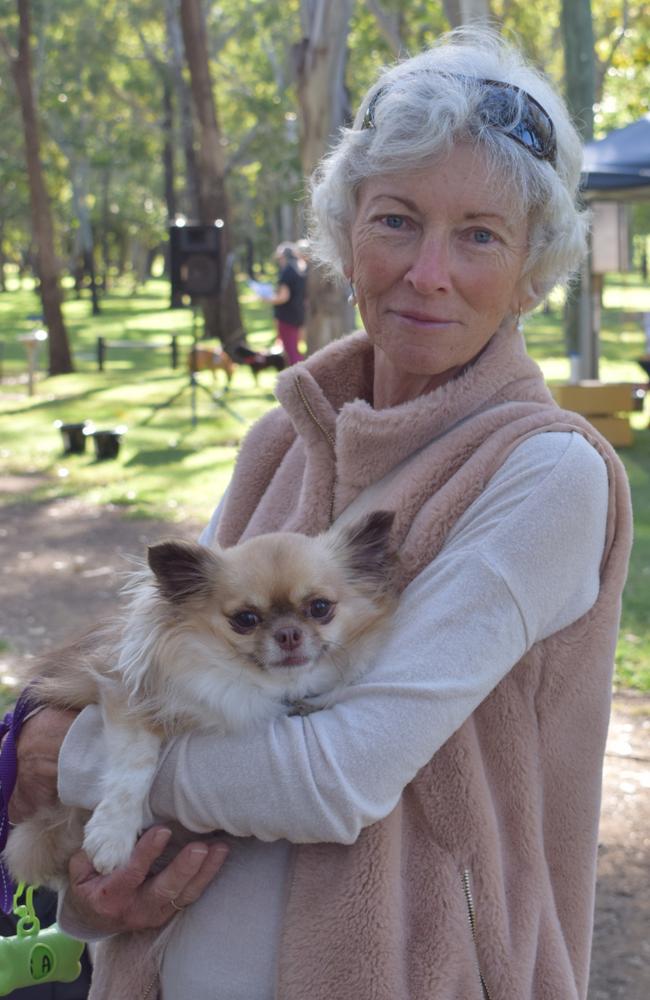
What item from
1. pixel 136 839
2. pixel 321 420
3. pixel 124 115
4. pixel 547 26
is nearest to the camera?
pixel 136 839

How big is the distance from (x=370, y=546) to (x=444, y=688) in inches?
14.9

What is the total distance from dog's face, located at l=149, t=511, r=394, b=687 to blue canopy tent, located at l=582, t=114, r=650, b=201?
1093cm

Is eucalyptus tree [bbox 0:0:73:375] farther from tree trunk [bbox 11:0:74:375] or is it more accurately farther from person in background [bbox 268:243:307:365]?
person in background [bbox 268:243:307:365]

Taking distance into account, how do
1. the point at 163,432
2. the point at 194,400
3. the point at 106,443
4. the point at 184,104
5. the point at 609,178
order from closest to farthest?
the point at 609,178 < the point at 106,443 < the point at 163,432 < the point at 194,400 < the point at 184,104

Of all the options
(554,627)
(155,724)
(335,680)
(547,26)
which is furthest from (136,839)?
(547,26)

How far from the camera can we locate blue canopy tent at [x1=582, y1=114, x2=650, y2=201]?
41.4 ft

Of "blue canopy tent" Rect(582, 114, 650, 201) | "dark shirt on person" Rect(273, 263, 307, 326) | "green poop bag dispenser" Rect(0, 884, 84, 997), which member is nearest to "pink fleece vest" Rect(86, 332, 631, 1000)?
"green poop bag dispenser" Rect(0, 884, 84, 997)

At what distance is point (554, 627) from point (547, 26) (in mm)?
42066

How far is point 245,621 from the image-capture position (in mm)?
2125

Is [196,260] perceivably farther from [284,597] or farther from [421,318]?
[284,597]

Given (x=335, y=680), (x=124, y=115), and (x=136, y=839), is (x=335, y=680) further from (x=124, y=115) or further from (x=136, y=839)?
(x=124, y=115)

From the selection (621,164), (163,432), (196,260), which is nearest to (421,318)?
(621,164)

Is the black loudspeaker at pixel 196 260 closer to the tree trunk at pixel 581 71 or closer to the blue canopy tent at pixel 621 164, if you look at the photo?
the tree trunk at pixel 581 71

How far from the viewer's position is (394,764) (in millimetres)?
1696
